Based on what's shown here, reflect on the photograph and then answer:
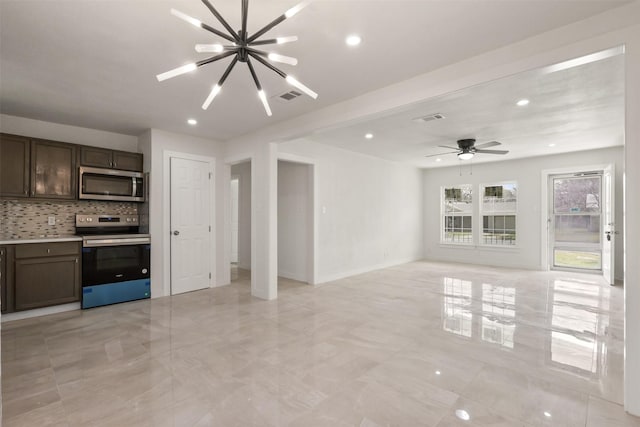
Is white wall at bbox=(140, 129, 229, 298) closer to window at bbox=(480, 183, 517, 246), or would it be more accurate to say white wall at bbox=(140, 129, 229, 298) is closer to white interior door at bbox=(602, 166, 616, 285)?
window at bbox=(480, 183, 517, 246)

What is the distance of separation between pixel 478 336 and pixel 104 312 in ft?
14.9

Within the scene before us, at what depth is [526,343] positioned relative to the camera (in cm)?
309

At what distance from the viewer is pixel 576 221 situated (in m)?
6.77

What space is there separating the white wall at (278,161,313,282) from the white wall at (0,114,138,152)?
266cm

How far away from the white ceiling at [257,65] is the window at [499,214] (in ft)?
10.2

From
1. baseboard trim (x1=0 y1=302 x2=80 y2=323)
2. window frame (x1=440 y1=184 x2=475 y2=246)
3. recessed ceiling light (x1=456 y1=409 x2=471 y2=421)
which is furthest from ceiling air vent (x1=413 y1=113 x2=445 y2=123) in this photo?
baseboard trim (x1=0 y1=302 x2=80 y2=323)

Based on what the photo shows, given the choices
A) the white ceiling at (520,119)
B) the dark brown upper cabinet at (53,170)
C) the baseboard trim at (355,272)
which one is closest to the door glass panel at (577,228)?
the white ceiling at (520,119)

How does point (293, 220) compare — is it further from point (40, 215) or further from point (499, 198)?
point (499, 198)

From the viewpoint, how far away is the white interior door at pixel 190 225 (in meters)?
5.04

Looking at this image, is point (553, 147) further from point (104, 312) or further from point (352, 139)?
point (104, 312)

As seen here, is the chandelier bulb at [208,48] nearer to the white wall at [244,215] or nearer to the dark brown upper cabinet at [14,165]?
the dark brown upper cabinet at [14,165]

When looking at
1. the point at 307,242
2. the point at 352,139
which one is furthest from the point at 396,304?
the point at 352,139

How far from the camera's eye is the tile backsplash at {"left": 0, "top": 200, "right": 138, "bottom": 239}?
162 inches

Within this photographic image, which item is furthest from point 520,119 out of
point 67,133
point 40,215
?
point 40,215
